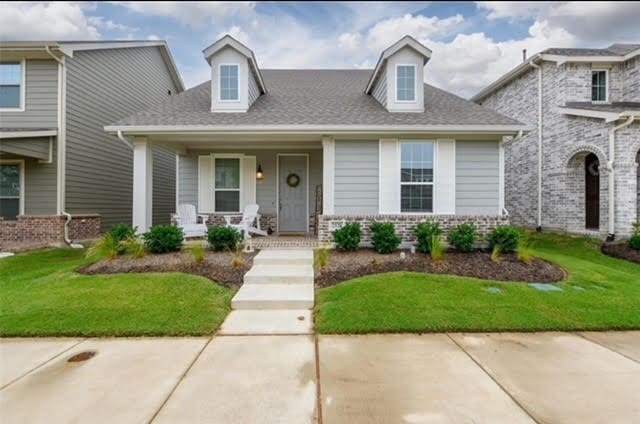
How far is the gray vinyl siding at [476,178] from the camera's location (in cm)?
802

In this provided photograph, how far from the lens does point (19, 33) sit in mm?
8469

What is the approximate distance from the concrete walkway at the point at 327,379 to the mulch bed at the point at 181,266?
216cm

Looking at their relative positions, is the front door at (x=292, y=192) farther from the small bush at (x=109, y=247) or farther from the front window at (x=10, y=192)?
the front window at (x=10, y=192)

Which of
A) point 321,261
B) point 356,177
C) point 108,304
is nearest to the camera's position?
point 108,304

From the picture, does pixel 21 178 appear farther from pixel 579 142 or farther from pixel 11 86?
pixel 579 142

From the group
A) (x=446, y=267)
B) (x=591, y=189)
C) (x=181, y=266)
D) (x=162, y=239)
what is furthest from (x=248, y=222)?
(x=591, y=189)

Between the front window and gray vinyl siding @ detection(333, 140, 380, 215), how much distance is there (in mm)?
9043

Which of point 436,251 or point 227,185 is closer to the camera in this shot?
point 436,251

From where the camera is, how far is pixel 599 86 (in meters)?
11.5

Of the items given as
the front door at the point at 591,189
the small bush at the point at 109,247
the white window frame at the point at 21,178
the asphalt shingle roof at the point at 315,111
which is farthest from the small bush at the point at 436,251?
the white window frame at the point at 21,178

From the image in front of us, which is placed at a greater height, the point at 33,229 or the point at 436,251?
the point at 33,229

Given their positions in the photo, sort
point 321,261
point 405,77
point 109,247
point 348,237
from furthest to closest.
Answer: point 405,77, point 348,237, point 109,247, point 321,261

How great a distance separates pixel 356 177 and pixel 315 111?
7.10 ft

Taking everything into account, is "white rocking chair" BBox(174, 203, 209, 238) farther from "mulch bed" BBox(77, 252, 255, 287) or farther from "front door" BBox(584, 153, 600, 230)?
"front door" BBox(584, 153, 600, 230)
